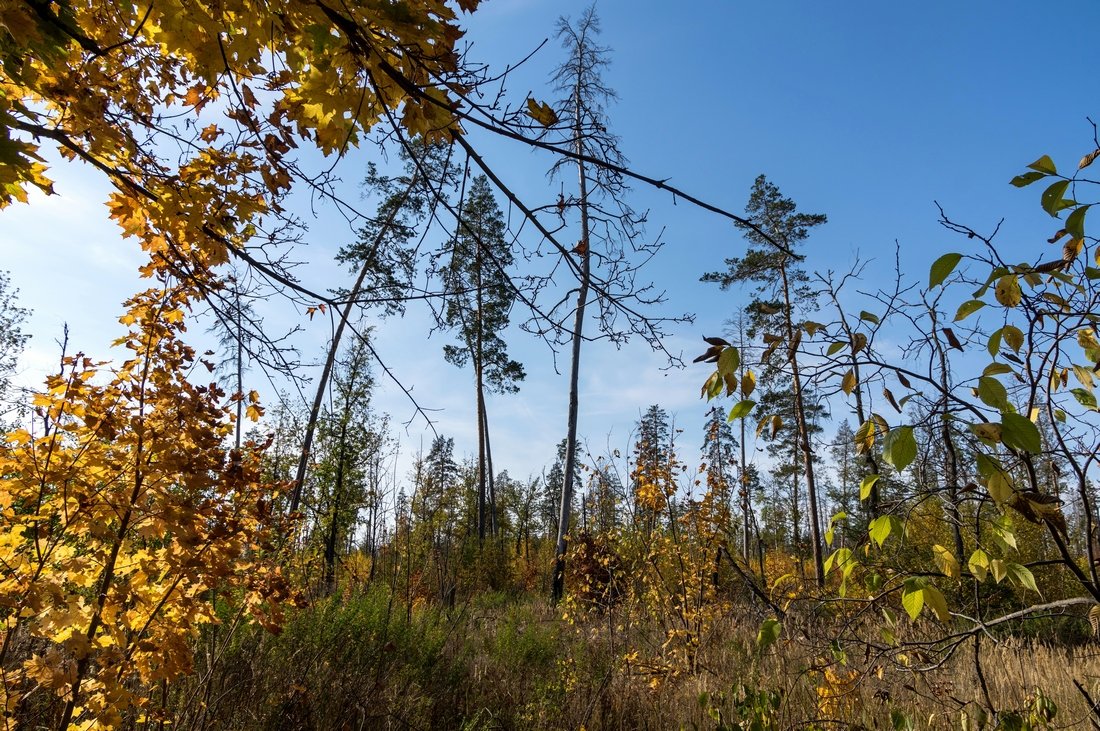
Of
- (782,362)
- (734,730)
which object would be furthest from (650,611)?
(782,362)

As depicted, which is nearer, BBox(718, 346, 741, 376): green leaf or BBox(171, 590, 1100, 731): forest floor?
BBox(718, 346, 741, 376): green leaf

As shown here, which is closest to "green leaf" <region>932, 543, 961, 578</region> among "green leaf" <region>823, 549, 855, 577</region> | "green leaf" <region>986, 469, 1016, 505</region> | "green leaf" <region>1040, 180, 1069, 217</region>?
"green leaf" <region>823, 549, 855, 577</region>

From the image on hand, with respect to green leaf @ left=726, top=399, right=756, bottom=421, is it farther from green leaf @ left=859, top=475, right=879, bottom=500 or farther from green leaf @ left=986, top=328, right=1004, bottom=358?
green leaf @ left=986, top=328, right=1004, bottom=358

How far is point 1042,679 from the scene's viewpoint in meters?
4.09

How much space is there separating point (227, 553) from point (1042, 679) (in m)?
5.61

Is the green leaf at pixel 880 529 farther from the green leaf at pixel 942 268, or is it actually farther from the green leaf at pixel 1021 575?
the green leaf at pixel 942 268

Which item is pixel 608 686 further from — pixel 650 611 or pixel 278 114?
pixel 278 114

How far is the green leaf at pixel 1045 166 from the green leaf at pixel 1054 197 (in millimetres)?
28

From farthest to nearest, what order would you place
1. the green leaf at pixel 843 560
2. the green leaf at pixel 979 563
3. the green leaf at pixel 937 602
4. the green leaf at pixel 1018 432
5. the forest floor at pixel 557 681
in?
the forest floor at pixel 557 681, the green leaf at pixel 843 560, the green leaf at pixel 979 563, the green leaf at pixel 937 602, the green leaf at pixel 1018 432

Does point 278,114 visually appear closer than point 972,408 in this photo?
No

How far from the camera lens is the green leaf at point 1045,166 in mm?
1137

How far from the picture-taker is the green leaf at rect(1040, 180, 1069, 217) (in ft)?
3.66

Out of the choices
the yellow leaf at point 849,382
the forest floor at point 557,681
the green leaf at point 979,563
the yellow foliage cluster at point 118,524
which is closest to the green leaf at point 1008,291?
the yellow leaf at point 849,382

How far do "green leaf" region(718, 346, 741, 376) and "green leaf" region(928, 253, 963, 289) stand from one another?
0.40 m
